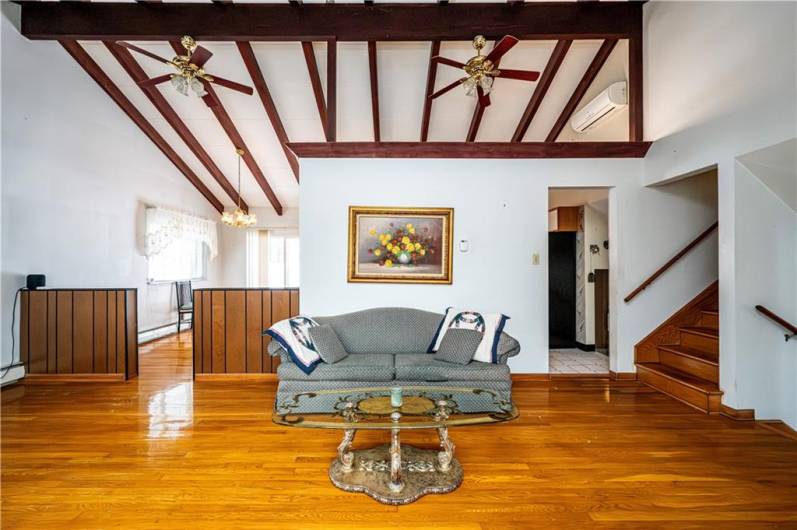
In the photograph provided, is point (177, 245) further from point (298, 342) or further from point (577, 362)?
point (577, 362)

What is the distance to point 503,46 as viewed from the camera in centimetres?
316

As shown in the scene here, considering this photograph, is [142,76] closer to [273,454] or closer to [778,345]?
[273,454]

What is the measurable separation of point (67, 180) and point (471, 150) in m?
5.26

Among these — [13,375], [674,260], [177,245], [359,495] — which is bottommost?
[359,495]

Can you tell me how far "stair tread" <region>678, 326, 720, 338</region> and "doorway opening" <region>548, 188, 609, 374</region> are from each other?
1203 mm

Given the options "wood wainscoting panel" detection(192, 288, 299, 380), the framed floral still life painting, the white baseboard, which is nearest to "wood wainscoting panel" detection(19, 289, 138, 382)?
the white baseboard

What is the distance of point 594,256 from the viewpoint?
5.49m

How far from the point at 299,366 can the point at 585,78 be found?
16.4 feet

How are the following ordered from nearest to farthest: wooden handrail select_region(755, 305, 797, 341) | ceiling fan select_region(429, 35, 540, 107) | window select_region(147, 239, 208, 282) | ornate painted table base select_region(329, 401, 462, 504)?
1. ornate painted table base select_region(329, 401, 462, 504)
2. wooden handrail select_region(755, 305, 797, 341)
3. ceiling fan select_region(429, 35, 540, 107)
4. window select_region(147, 239, 208, 282)

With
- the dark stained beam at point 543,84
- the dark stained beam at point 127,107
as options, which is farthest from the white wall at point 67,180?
the dark stained beam at point 543,84

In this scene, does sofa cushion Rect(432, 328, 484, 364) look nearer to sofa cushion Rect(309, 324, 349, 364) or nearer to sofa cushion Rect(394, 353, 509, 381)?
sofa cushion Rect(394, 353, 509, 381)

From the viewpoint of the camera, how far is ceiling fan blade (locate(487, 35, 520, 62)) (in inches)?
121

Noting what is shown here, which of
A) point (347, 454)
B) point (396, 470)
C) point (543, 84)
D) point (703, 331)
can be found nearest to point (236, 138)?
point (543, 84)

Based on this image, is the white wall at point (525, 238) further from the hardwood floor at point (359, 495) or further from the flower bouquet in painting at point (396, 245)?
the hardwood floor at point (359, 495)
